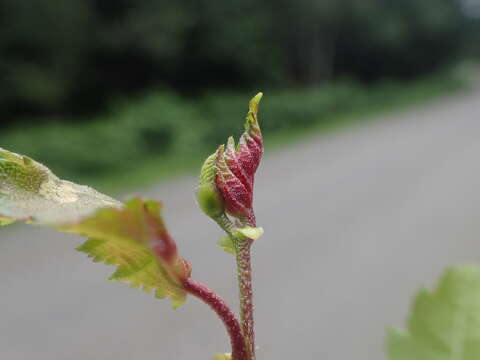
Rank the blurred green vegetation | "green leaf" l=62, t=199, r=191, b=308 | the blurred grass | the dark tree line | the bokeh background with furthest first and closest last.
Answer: the dark tree line < the blurred green vegetation < the blurred grass < the bokeh background < "green leaf" l=62, t=199, r=191, b=308

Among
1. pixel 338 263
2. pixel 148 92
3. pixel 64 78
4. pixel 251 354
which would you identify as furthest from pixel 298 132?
pixel 251 354

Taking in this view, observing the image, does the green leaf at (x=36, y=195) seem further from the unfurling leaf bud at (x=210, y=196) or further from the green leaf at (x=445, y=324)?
the green leaf at (x=445, y=324)

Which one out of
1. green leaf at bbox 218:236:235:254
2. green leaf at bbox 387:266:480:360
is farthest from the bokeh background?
green leaf at bbox 218:236:235:254

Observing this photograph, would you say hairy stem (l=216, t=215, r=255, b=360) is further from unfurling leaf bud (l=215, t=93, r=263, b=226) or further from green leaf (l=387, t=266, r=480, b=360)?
green leaf (l=387, t=266, r=480, b=360)

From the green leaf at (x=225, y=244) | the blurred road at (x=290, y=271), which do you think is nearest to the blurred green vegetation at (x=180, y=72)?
the blurred road at (x=290, y=271)

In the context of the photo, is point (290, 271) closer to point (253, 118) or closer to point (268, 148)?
point (253, 118)
